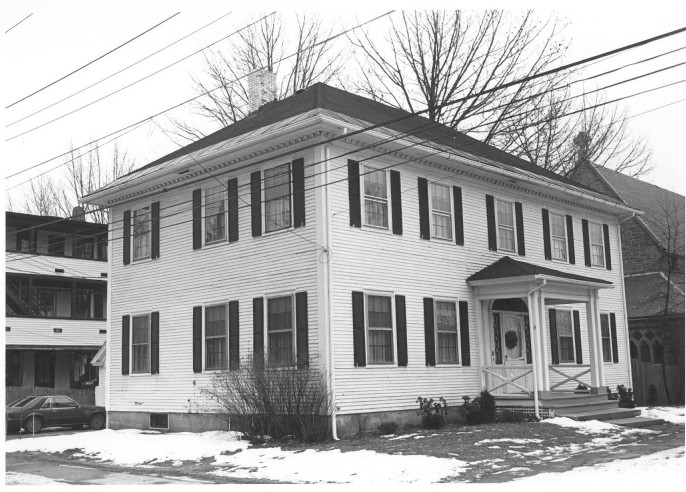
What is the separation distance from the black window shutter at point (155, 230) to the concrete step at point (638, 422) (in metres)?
11.8

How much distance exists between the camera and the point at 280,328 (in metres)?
16.7

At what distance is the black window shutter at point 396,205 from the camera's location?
17656mm

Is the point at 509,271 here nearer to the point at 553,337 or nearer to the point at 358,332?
the point at 553,337

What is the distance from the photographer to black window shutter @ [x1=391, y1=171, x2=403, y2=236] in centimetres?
1766

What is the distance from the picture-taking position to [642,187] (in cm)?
3719

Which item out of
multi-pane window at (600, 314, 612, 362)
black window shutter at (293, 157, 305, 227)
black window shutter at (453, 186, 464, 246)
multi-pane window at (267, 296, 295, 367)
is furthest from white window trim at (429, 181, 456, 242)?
multi-pane window at (600, 314, 612, 362)

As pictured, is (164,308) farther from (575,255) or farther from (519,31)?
(519,31)

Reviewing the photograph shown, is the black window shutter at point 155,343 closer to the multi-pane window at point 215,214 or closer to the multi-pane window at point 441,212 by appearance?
the multi-pane window at point 215,214

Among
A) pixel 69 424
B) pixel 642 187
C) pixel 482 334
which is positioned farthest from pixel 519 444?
pixel 642 187

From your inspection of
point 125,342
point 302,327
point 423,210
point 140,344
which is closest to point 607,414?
point 423,210

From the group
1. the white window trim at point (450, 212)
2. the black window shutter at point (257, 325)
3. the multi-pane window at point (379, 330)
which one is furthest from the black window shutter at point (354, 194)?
the black window shutter at point (257, 325)

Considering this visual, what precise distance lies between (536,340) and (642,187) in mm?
21375

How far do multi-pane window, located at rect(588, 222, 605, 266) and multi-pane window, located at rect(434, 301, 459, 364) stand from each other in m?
7.34

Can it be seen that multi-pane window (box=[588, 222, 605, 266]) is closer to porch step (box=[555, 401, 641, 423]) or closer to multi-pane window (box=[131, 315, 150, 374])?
porch step (box=[555, 401, 641, 423])
